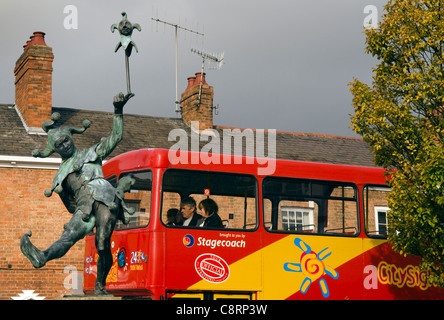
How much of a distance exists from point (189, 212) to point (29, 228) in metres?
9.69

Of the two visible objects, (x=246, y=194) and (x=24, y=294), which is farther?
(x=24, y=294)

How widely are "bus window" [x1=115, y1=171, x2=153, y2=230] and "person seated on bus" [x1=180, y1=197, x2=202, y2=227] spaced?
61 centimetres

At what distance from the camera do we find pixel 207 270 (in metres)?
12.5

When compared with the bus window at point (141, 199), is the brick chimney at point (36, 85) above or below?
above

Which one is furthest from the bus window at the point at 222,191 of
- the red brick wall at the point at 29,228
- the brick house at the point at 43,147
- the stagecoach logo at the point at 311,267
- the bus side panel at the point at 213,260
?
the brick house at the point at 43,147

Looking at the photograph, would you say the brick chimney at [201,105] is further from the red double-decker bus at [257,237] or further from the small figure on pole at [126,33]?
the small figure on pole at [126,33]

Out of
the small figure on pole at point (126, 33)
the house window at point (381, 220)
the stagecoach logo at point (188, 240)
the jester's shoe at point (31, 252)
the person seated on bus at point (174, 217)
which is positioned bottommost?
the jester's shoe at point (31, 252)

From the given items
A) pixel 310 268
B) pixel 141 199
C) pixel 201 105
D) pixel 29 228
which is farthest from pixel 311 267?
pixel 201 105

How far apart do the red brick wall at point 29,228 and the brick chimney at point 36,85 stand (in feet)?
7.54

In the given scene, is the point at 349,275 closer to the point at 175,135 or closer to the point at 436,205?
the point at 436,205

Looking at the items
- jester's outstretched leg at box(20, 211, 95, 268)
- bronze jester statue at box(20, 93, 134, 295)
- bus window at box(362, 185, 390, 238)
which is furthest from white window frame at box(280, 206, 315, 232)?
jester's outstretched leg at box(20, 211, 95, 268)

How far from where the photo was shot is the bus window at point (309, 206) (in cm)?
1331

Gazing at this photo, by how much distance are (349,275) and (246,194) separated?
8.54 feet
